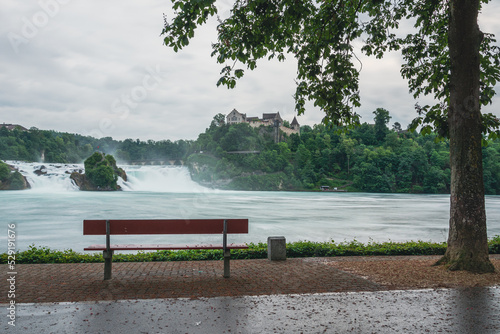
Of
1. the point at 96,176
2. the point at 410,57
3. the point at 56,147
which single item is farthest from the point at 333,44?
the point at 56,147

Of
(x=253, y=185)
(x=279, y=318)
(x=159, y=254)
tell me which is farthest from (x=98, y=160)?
(x=279, y=318)

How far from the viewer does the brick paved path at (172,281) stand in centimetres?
532

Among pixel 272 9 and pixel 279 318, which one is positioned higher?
pixel 272 9

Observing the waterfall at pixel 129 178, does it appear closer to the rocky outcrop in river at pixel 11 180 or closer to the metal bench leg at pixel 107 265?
the rocky outcrop in river at pixel 11 180

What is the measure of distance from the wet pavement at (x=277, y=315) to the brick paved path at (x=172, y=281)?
418 mm

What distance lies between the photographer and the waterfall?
6384 centimetres

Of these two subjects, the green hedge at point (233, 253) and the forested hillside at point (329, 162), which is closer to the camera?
the green hedge at point (233, 253)

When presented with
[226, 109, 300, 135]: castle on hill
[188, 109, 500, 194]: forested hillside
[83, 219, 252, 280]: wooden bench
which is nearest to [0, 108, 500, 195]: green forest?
[188, 109, 500, 194]: forested hillside

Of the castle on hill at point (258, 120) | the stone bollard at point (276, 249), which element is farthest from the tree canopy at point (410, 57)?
the castle on hill at point (258, 120)

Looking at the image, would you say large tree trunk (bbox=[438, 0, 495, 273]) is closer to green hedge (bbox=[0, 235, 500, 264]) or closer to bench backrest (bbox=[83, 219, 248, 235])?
green hedge (bbox=[0, 235, 500, 264])

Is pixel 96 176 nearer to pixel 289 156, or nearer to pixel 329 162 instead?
pixel 289 156

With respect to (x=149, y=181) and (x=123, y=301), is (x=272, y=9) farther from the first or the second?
(x=149, y=181)

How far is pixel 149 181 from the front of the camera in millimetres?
80438

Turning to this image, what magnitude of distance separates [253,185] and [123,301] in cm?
9726
